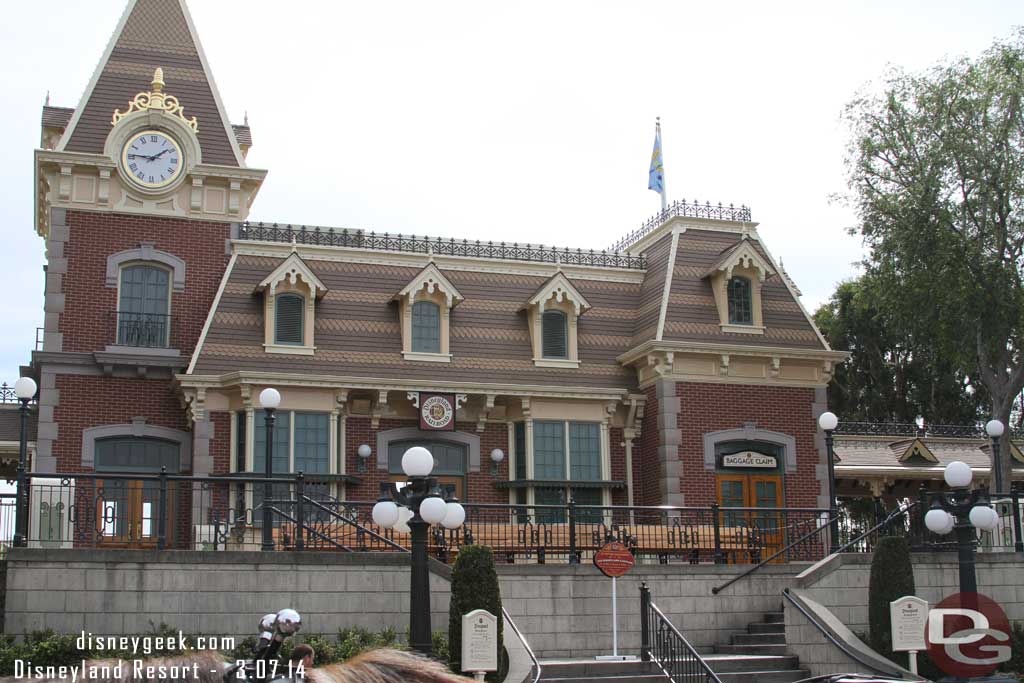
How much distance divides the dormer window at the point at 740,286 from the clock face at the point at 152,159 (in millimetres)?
12659

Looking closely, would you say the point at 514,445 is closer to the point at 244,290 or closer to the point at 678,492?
the point at 678,492

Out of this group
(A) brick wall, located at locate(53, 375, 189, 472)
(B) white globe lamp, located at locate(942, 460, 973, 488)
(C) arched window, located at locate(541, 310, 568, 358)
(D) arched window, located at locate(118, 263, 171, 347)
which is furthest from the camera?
(C) arched window, located at locate(541, 310, 568, 358)

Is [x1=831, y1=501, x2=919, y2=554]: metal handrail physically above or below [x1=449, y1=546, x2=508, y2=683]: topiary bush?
above

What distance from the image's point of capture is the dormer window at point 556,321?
28.7 metres

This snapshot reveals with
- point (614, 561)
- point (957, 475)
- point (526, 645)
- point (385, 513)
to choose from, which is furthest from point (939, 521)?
point (385, 513)

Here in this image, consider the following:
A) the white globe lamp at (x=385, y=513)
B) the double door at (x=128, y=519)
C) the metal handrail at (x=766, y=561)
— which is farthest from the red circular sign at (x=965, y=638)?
the double door at (x=128, y=519)

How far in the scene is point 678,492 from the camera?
27.4 metres

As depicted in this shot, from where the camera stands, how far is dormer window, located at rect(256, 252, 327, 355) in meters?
26.8

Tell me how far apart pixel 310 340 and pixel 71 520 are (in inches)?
330

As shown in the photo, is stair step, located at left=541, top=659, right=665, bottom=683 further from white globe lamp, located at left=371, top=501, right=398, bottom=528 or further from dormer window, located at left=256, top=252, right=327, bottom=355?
dormer window, located at left=256, top=252, right=327, bottom=355

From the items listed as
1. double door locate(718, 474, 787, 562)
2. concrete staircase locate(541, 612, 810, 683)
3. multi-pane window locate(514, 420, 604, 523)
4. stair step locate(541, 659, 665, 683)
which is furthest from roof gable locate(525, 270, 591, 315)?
stair step locate(541, 659, 665, 683)

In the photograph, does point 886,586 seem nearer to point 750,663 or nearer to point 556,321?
point 750,663

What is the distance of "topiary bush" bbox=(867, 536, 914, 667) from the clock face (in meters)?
16.9

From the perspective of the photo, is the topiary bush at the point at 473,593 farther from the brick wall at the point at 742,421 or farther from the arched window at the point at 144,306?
the arched window at the point at 144,306
